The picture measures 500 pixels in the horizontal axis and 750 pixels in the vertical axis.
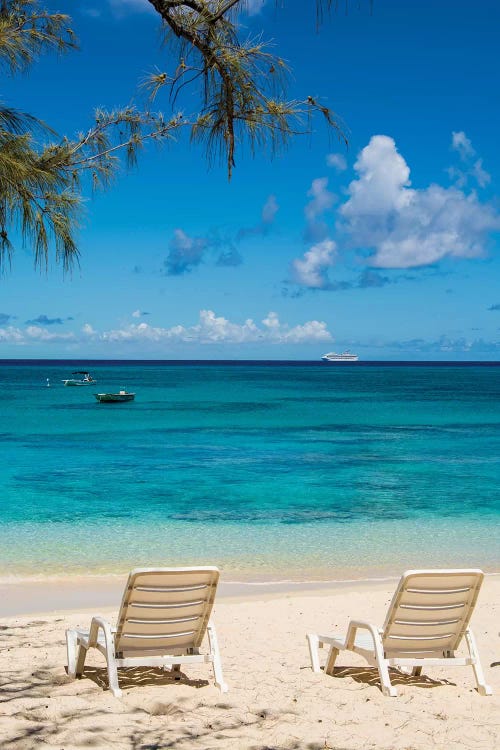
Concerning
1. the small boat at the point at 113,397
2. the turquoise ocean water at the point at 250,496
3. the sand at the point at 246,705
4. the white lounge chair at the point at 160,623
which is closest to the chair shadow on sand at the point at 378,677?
the sand at the point at 246,705

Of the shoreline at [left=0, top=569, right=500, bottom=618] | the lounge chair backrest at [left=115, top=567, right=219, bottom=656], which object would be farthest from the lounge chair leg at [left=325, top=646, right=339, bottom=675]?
the shoreline at [left=0, top=569, right=500, bottom=618]

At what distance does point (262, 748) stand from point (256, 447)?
903 inches

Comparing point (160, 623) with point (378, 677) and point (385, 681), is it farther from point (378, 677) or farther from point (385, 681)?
point (378, 677)

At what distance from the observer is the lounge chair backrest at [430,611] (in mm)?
5473

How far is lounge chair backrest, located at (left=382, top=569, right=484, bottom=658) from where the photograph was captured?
5.47m

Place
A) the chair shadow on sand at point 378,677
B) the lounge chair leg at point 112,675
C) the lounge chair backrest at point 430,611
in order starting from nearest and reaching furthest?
1. the lounge chair leg at point 112,675
2. the lounge chair backrest at point 430,611
3. the chair shadow on sand at point 378,677

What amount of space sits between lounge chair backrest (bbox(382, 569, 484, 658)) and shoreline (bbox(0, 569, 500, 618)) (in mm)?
4171

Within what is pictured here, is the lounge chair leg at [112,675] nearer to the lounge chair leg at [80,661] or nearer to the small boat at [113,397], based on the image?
the lounge chair leg at [80,661]

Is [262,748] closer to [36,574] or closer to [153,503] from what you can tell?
[36,574]

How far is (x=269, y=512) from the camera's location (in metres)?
16.1

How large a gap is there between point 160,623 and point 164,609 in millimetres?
120

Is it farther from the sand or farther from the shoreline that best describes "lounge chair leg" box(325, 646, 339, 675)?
the shoreline

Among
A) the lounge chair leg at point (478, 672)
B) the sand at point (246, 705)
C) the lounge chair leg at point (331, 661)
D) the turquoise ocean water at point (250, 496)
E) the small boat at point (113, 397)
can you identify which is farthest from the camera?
the small boat at point (113, 397)

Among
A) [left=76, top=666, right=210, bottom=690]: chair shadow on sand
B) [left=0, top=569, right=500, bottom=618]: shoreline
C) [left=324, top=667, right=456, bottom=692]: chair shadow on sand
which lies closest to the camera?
[left=76, top=666, right=210, bottom=690]: chair shadow on sand
